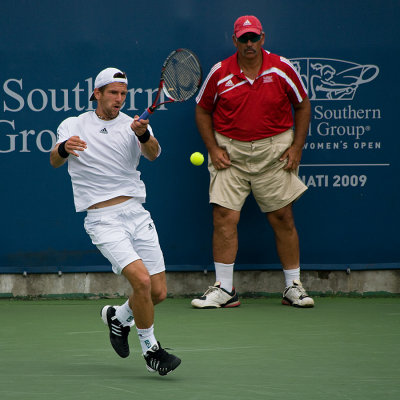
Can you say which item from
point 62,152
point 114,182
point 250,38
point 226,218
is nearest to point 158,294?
point 114,182

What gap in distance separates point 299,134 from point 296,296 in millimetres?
1242

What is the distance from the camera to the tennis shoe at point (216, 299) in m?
6.85

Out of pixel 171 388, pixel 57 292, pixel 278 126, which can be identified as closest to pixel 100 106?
pixel 171 388

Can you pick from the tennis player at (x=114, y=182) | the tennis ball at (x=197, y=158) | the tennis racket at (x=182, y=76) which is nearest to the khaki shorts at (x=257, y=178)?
the tennis ball at (x=197, y=158)

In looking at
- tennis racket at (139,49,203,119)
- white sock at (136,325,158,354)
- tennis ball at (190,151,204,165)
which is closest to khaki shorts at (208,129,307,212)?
tennis ball at (190,151,204,165)

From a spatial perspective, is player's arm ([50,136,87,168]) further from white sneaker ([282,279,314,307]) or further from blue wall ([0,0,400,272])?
white sneaker ([282,279,314,307])

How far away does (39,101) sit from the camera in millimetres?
7281

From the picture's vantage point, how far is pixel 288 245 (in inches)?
274

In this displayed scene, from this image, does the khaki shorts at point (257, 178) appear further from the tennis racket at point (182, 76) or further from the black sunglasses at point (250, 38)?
the tennis racket at point (182, 76)

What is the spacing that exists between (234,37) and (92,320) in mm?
2356

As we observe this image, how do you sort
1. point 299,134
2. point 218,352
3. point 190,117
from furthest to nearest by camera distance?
point 190,117 → point 299,134 → point 218,352

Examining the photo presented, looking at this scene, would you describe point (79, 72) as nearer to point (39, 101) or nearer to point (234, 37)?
point (39, 101)

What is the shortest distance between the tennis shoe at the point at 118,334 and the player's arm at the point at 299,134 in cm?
237

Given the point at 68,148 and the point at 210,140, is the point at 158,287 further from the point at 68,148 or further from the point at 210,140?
the point at 210,140
